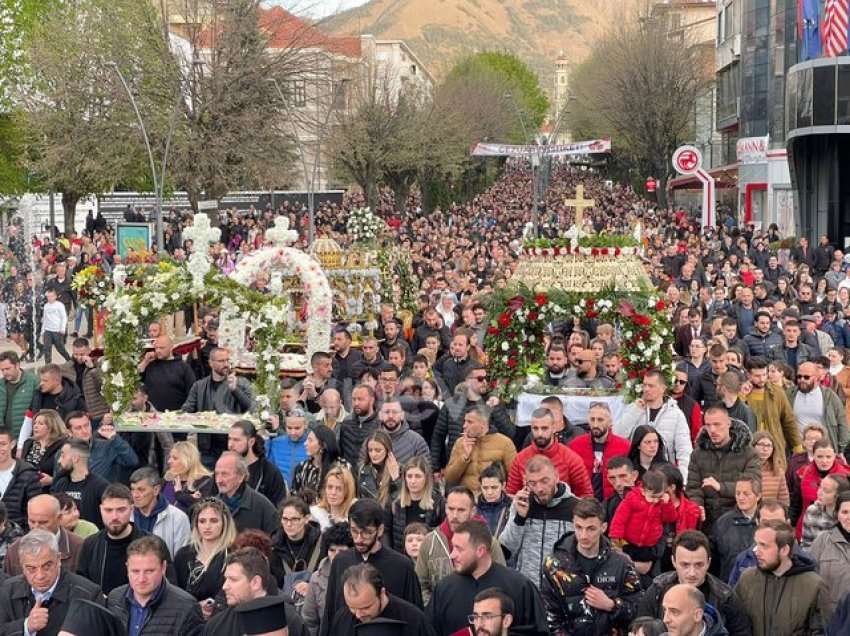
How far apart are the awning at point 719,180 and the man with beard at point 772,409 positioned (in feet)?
172

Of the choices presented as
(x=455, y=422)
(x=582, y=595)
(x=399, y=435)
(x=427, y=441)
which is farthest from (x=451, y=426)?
(x=582, y=595)

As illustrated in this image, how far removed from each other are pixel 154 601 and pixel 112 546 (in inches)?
49.5

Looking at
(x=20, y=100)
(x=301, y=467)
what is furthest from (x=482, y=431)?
(x=20, y=100)

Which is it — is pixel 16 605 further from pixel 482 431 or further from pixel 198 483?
pixel 482 431

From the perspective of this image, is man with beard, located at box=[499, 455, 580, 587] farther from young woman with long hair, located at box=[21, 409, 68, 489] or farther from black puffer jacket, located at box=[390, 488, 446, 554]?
young woman with long hair, located at box=[21, 409, 68, 489]

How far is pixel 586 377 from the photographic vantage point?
14273mm

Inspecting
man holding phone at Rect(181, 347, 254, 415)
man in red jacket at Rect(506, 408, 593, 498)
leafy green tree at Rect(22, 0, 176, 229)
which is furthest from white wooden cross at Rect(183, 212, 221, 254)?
leafy green tree at Rect(22, 0, 176, 229)

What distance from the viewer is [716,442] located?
10.6 m

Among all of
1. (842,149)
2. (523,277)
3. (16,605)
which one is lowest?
(16,605)

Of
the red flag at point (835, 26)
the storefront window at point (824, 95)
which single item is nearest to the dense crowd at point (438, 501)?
the red flag at point (835, 26)

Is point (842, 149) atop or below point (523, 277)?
atop

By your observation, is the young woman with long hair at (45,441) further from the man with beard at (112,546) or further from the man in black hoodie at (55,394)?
the man with beard at (112,546)

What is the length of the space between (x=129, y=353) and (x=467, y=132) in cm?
7178

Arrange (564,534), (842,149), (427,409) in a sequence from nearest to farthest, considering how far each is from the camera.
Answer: (564,534), (427,409), (842,149)
